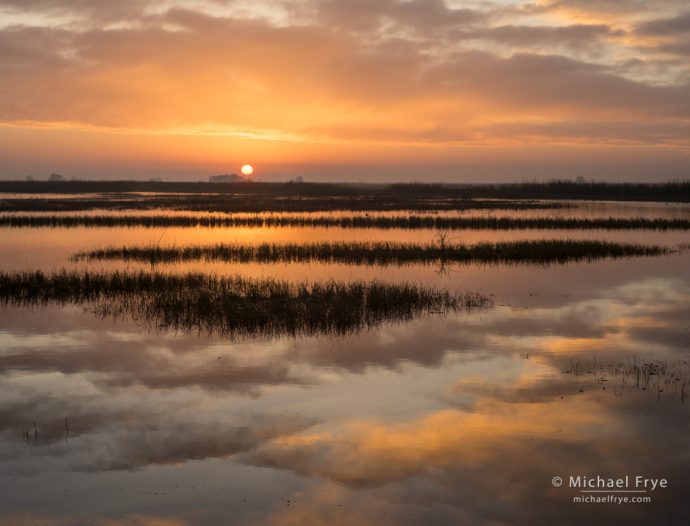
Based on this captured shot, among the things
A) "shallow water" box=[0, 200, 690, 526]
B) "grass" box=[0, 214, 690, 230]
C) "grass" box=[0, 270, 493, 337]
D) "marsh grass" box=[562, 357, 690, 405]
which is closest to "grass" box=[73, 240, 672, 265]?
"grass" box=[0, 270, 493, 337]

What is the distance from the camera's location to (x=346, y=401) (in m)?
10.3

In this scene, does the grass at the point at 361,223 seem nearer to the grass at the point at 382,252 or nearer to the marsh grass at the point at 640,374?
the grass at the point at 382,252

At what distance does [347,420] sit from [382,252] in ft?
65.5

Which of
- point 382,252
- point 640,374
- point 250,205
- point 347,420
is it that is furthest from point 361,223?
point 347,420

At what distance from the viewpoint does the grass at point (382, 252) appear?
91.9 ft

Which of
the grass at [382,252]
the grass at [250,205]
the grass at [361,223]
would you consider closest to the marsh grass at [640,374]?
the grass at [382,252]

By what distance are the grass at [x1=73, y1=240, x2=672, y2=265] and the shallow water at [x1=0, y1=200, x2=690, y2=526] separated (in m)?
11.0

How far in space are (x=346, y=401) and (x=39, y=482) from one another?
432 cm

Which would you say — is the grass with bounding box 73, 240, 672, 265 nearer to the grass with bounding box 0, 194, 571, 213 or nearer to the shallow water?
the shallow water

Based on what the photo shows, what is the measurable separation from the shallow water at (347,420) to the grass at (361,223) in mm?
26312

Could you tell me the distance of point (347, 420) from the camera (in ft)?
31.0

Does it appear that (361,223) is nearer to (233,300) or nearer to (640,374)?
(233,300)

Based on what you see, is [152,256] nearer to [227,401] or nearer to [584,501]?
[227,401]

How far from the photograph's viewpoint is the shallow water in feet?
23.2
